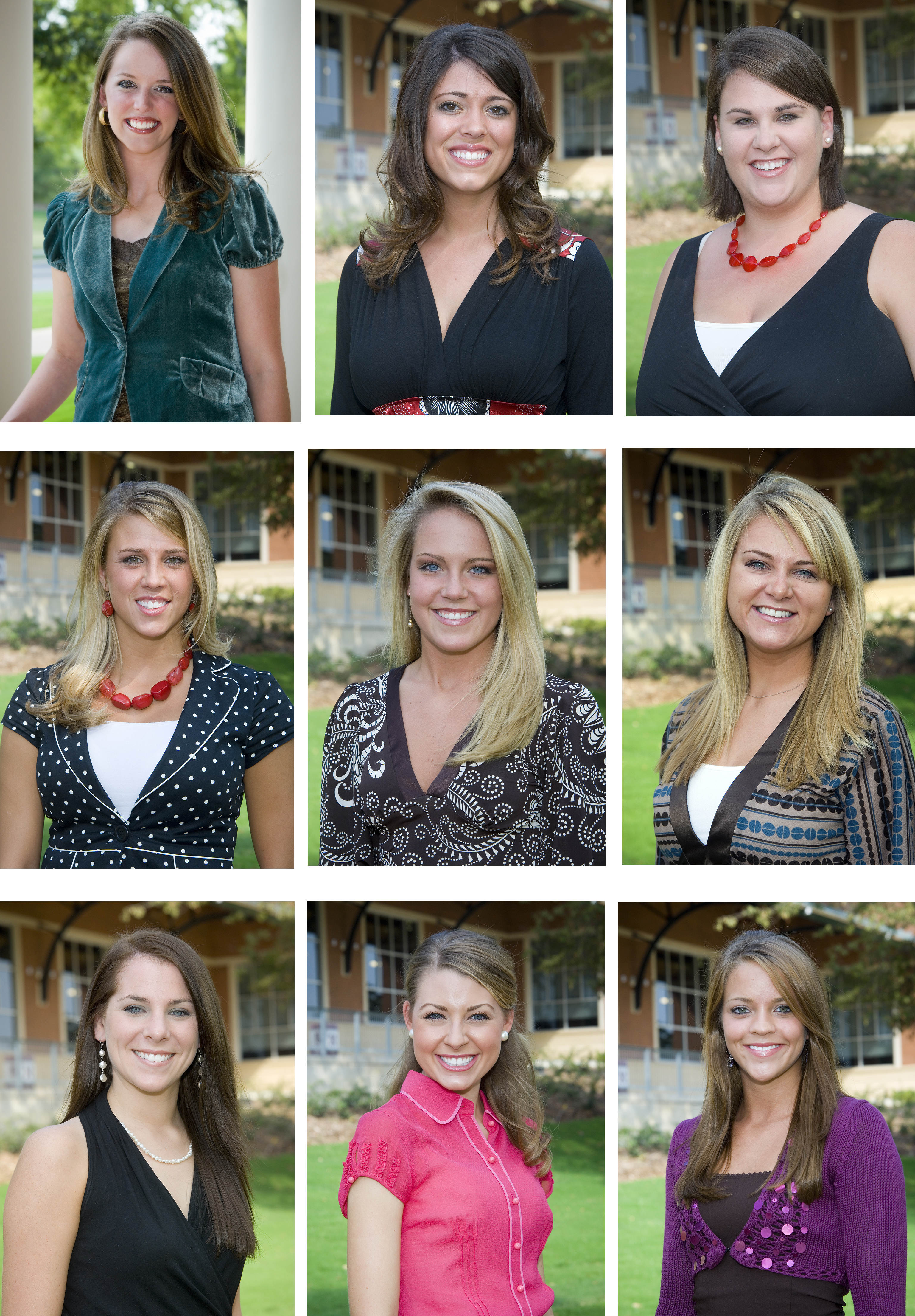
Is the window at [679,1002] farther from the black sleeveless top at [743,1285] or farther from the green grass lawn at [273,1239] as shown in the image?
the green grass lawn at [273,1239]

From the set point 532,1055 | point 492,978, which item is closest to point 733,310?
point 492,978

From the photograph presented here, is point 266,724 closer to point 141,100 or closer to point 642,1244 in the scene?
point 141,100

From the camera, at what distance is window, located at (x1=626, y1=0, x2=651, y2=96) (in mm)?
2781

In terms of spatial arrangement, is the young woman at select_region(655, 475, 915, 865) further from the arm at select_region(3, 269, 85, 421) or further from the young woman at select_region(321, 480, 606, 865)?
the arm at select_region(3, 269, 85, 421)

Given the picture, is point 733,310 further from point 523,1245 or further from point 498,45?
point 523,1245

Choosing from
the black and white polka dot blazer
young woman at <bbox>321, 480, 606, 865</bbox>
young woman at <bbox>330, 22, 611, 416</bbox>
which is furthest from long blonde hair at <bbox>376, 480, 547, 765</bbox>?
the black and white polka dot blazer

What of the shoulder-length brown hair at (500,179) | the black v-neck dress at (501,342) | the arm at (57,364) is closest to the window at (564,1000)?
the black v-neck dress at (501,342)

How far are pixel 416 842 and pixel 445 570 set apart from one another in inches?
20.5

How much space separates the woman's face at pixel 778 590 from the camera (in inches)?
100

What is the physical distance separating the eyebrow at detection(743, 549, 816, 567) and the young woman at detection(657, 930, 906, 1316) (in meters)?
0.73

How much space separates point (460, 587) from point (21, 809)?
957 mm

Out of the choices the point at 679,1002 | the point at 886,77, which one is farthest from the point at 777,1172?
the point at 886,77

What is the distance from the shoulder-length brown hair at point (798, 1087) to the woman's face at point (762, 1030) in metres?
0.01

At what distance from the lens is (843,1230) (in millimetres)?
2414
